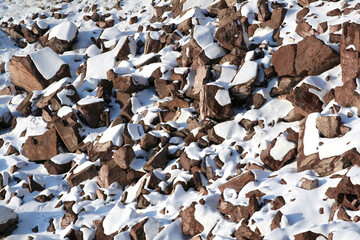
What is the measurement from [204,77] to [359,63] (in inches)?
119

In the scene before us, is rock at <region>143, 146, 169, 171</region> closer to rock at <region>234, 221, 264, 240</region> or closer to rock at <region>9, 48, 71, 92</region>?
rock at <region>234, 221, 264, 240</region>

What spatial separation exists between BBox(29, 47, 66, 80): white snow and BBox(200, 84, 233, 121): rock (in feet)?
15.8

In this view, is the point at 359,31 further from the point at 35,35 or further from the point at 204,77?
the point at 35,35

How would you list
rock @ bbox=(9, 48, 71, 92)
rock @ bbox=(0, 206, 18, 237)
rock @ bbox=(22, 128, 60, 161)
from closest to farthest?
rock @ bbox=(0, 206, 18, 237) < rock @ bbox=(22, 128, 60, 161) < rock @ bbox=(9, 48, 71, 92)

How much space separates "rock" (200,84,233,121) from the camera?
26.6 ft

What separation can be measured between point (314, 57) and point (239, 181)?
2950 millimetres

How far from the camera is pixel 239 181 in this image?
6395 millimetres

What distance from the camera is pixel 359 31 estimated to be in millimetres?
7023

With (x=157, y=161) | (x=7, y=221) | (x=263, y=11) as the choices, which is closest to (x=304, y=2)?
(x=263, y=11)

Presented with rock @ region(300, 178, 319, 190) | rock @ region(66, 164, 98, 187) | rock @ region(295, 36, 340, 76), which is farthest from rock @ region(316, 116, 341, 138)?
rock @ region(66, 164, 98, 187)

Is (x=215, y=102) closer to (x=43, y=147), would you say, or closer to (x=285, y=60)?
(x=285, y=60)

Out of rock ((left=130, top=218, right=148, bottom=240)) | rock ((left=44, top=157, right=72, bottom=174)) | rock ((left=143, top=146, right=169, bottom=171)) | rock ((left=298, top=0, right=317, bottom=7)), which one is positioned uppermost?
rock ((left=298, top=0, right=317, bottom=7))

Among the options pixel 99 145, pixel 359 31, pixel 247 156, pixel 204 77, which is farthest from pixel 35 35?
pixel 359 31

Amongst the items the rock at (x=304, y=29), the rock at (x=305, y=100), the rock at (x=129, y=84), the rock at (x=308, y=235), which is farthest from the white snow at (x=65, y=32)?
the rock at (x=308, y=235)
